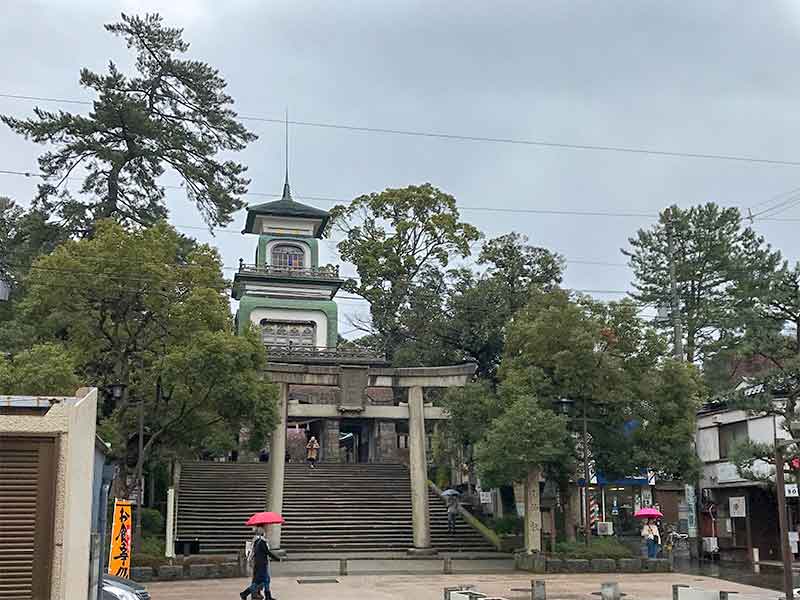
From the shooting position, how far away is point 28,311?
25766 millimetres

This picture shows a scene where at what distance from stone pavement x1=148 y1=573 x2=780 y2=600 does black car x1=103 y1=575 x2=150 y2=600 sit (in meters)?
5.10

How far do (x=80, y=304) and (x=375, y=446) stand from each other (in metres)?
21.5

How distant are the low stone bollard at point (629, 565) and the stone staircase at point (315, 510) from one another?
639 cm

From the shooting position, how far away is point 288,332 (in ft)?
145

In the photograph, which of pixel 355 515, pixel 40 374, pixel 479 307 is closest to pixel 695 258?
pixel 479 307

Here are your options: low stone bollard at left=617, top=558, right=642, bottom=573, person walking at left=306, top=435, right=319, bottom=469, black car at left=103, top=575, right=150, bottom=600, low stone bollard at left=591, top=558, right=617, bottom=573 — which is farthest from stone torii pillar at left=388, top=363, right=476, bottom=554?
black car at left=103, top=575, right=150, bottom=600

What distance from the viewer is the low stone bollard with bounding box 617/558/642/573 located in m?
25.5

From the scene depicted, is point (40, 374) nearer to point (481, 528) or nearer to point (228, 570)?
point (228, 570)

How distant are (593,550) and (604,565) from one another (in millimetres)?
781

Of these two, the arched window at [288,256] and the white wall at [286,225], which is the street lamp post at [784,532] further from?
the white wall at [286,225]

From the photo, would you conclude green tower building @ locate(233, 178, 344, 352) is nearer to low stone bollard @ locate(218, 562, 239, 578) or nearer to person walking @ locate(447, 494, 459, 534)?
person walking @ locate(447, 494, 459, 534)

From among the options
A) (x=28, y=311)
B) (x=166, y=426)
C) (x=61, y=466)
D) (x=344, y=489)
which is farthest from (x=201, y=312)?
(x=61, y=466)

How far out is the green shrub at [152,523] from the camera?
2936 cm

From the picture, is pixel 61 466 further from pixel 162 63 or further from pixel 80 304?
pixel 162 63
